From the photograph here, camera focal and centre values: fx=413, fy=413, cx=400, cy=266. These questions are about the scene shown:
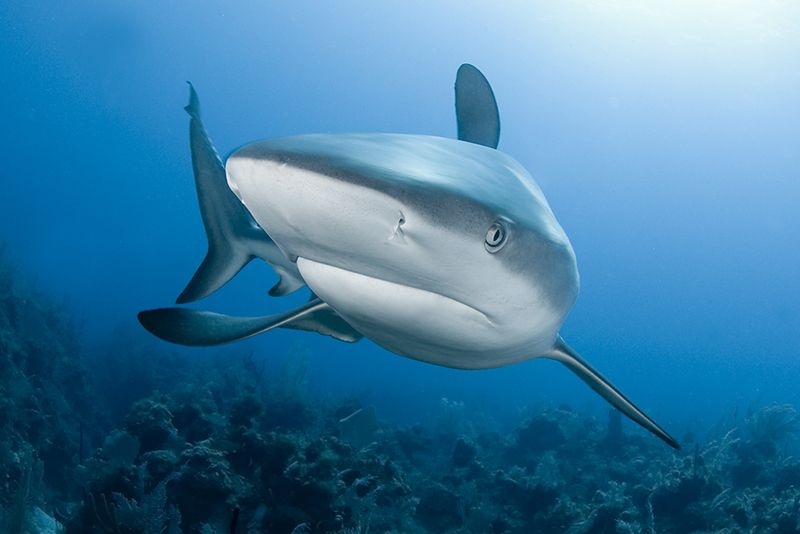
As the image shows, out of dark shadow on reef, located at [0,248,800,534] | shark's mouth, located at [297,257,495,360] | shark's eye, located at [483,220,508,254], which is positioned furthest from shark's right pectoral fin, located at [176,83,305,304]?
shark's eye, located at [483,220,508,254]

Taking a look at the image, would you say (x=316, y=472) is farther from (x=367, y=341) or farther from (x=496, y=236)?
(x=367, y=341)

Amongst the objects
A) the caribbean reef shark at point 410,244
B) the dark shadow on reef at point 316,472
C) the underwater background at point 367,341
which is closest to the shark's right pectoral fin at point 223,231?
the caribbean reef shark at point 410,244

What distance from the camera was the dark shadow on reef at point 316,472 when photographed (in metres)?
3.87

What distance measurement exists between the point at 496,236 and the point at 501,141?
84.6 m

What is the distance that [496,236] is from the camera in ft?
3.41

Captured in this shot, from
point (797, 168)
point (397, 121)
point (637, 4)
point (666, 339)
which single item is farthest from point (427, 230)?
point (666, 339)

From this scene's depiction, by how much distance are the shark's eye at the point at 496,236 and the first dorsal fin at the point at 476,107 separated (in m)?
2.90

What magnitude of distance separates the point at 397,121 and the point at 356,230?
264 feet

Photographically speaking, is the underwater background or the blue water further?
the blue water

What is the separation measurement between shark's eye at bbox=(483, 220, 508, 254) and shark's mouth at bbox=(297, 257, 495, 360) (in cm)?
22

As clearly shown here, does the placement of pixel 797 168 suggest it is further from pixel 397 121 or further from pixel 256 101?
pixel 256 101

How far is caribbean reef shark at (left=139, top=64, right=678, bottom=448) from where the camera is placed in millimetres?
849

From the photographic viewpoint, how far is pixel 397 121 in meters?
76.6

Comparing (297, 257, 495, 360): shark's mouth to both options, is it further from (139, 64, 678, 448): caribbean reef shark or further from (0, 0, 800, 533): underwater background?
(0, 0, 800, 533): underwater background
